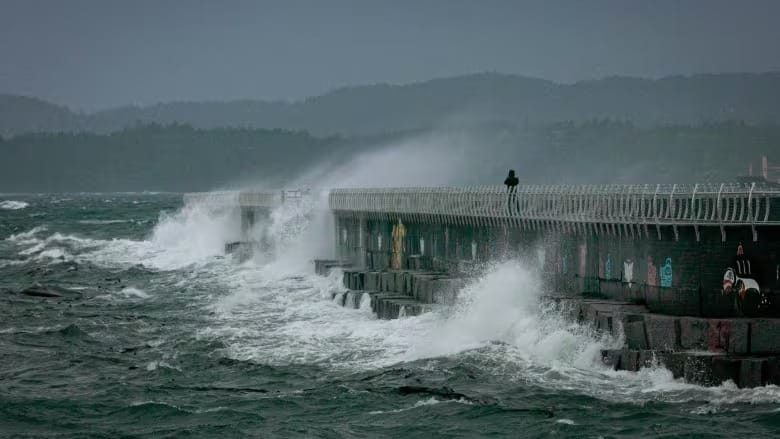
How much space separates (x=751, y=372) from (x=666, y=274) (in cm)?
404

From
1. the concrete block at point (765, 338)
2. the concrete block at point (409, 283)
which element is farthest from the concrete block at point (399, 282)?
the concrete block at point (765, 338)

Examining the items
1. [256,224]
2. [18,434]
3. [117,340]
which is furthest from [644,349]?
[256,224]

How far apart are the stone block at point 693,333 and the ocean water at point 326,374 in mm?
994

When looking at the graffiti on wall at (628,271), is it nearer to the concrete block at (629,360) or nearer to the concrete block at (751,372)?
the concrete block at (629,360)

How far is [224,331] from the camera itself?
32.1 meters

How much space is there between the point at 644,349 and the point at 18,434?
1206 cm

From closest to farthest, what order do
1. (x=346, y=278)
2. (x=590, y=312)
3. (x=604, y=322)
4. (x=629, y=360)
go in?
(x=629, y=360)
(x=604, y=322)
(x=590, y=312)
(x=346, y=278)

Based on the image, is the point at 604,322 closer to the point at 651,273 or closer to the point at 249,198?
the point at 651,273

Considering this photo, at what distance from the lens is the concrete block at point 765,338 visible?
870 inches

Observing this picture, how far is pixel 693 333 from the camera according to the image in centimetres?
2266

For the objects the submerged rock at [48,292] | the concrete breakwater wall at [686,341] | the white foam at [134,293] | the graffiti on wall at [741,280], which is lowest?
the white foam at [134,293]

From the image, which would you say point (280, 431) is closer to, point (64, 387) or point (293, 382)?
point (293, 382)

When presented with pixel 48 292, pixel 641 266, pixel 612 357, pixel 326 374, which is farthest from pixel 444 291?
pixel 48 292

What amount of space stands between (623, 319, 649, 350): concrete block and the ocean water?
39 centimetres
